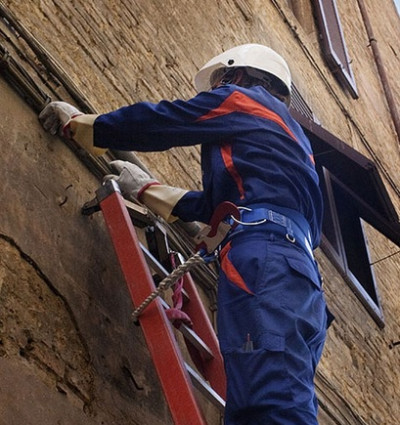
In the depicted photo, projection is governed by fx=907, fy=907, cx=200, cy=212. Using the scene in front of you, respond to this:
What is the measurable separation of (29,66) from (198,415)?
164 centimetres

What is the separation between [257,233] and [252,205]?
0.16 metres

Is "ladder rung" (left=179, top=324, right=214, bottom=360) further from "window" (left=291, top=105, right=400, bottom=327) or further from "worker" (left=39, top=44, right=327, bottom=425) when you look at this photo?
"window" (left=291, top=105, right=400, bottom=327)

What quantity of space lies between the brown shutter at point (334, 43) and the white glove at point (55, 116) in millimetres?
6631

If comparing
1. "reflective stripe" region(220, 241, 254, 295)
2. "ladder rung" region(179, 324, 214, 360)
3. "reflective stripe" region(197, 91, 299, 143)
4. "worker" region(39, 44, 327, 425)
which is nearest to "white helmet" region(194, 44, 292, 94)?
Result: "worker" region(39, 44, 327, 425)

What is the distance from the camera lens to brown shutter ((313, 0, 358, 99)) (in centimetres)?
966

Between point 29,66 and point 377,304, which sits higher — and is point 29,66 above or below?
above

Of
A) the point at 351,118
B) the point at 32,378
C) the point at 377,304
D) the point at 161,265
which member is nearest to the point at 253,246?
the point at 161,265

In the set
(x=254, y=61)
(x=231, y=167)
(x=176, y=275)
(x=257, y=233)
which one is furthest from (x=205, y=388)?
(x=254, y=61)

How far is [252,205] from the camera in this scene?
121 inches

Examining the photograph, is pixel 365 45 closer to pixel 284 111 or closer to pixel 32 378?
pixel 284 111

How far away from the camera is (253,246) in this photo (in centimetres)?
290

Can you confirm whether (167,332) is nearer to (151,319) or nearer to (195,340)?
(151,319)

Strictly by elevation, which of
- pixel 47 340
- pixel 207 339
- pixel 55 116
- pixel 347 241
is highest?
pixel 55 116

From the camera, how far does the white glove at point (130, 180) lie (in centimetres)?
351
